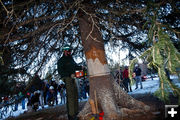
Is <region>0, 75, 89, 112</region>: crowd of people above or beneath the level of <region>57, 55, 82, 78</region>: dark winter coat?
beneath

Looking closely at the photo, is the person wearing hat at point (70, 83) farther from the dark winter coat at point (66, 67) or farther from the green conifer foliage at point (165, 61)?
the green conifer foliage at point (165, 61)

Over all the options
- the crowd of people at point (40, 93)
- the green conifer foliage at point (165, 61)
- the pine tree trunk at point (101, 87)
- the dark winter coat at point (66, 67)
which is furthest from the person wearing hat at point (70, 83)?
the green conifer foliage at point (165, 61)

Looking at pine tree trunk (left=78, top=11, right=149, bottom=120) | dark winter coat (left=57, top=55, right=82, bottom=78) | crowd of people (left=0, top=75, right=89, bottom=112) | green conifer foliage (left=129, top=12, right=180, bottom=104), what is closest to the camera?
green conifer foliage (left=129, top=12, right=180, bottom=104)

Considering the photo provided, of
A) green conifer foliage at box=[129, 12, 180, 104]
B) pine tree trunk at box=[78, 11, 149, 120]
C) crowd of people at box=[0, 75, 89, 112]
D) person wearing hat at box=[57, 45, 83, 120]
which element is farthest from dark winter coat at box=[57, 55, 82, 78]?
green conifer foliage at box=[129, 12, 180, 104]

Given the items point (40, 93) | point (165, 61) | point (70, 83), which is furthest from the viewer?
point (40, 93)

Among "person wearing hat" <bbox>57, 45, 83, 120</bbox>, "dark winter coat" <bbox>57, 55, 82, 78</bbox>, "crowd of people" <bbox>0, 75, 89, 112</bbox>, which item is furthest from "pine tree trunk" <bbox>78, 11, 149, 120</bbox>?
"crowd of people" <bbox>0, 75, 89, 112</bbox>

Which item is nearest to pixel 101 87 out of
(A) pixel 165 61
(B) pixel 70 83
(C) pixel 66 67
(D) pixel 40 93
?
(B) pixel 70 83

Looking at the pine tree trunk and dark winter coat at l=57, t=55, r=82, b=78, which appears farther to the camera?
dark winter coat at l=57, t=55, r=82, b=78

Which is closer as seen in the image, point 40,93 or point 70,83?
point 70,83

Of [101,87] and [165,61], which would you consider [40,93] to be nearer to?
[101,87]

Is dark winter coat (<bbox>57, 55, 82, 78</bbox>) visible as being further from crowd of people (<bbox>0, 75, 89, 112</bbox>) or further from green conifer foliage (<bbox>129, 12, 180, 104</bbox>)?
green conifer foliage (<bbox>129, 12, 180, 104</bbox>)

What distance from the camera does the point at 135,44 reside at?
5.55 meters

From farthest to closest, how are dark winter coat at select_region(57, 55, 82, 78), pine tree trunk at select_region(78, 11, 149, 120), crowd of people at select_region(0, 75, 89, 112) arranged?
1. crowd of people at select_region(0, 75, 89, 112)
2. dark winter coat at select_region(57, 55, 82, 78)
3. pine tree trunk at select_region(78, 11, 149, 120)

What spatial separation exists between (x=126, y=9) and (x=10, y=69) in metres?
3.69
